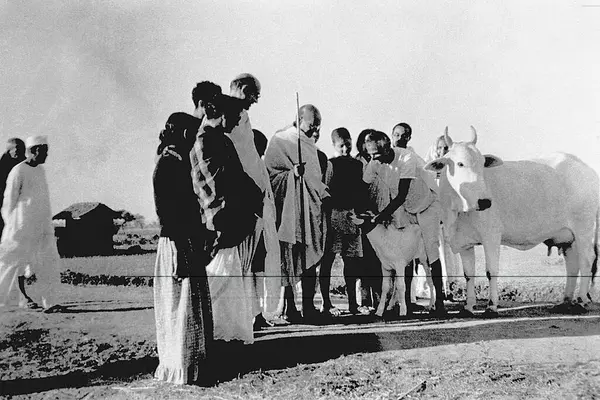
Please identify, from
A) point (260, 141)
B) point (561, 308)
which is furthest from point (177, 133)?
point (561, 308)

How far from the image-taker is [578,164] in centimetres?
593

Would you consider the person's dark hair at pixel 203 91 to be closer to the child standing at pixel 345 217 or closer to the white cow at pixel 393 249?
the child standing at pixel 345 217

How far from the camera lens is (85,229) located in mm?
5387

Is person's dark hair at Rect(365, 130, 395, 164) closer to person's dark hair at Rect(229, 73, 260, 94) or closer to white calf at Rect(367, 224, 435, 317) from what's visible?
white calf at Rect(367, 224, 435, 317)

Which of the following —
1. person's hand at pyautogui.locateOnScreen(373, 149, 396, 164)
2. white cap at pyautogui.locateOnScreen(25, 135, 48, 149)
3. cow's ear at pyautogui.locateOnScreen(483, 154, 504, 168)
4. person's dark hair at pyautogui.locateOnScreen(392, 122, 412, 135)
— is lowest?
cow's ear at pyautogui.locateOnScreen(483, 154, 504, 168)

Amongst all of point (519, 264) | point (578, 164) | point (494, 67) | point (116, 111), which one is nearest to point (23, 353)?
point (116, 111)

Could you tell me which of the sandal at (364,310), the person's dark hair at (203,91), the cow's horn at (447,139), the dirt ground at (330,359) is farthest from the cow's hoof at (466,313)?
the person's dark hair at (203,91)

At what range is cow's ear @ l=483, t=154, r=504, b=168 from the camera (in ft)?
17.8

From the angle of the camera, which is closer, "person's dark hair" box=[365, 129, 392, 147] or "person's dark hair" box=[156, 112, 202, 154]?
"person's dark hair" box=[156, 112, 202, 154]

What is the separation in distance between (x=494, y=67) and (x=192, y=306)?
4.05 meters

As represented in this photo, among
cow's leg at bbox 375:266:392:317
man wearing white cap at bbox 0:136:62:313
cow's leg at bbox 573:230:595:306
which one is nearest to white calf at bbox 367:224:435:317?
cow's leg at bbox 375:266:392:317

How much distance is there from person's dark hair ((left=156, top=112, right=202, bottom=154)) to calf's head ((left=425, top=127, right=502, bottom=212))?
8.08 feet

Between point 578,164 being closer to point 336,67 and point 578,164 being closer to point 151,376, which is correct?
point 336,67

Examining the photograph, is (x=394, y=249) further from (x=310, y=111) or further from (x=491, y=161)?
(x=310, y=111)
